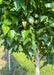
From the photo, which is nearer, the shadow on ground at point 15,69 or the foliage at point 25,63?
the shadow on ground at point 15,69

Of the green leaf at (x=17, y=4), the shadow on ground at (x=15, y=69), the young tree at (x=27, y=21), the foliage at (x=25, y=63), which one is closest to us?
the green leaf at (x=17, y=4)

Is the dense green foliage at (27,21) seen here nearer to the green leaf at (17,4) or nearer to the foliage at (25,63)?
the green leaf at (17,4)

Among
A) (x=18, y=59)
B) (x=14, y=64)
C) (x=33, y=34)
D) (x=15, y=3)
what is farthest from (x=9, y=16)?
A: (x=18, y=59)

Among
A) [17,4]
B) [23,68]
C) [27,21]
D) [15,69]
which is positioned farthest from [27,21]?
[23,68]

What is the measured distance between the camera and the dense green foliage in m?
2.41

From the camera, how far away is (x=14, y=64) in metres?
10.7

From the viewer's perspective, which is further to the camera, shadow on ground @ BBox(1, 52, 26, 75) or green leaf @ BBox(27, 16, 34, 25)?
shadow on ground @ BBox(1, 52, 26, 75)

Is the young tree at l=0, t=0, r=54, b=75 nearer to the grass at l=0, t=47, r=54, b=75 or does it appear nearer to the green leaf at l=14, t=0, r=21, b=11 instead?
the green leaf at l=14, t=0, r=21, b=11

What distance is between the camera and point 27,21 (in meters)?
2.59

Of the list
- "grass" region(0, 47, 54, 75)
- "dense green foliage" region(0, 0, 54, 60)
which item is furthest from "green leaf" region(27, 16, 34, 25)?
"grass" region(0, 47, 54, 75)

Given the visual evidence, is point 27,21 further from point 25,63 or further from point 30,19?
point 25,63

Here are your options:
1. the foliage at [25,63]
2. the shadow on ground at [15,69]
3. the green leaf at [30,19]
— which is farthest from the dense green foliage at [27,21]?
the foliage at [25,63]

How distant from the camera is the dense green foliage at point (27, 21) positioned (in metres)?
2.41

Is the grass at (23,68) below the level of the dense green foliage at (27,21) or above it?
below
